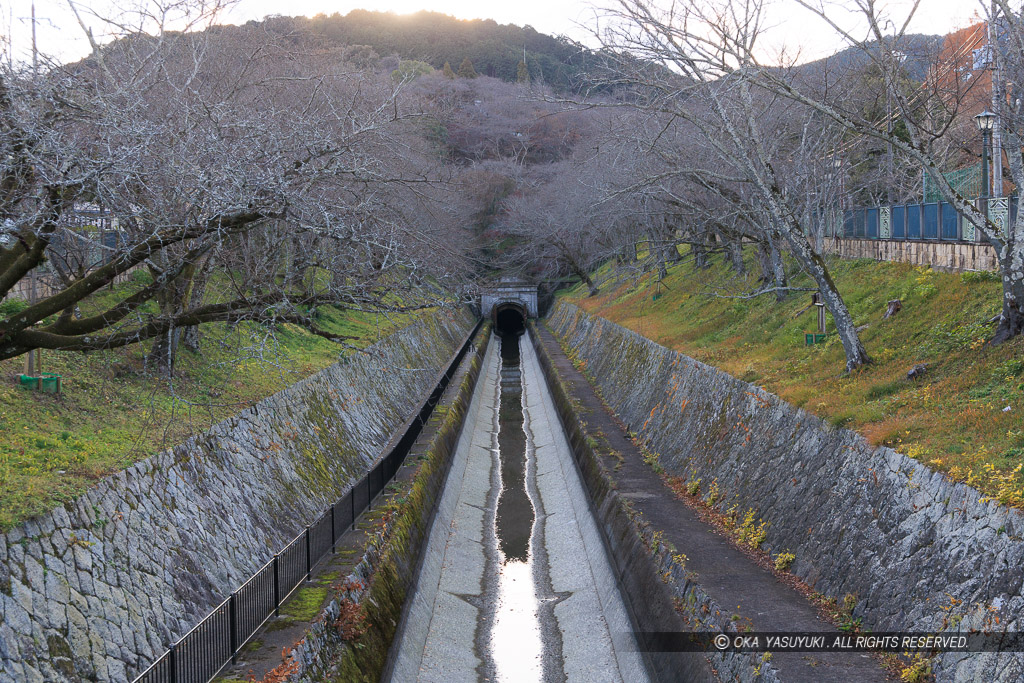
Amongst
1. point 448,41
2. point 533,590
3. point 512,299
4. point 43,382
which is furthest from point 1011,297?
point 448,41

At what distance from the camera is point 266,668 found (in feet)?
27.5

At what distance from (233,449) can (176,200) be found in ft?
17.6

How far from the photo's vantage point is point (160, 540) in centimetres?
960

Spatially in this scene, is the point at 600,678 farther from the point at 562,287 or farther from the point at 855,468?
the point at 562,287

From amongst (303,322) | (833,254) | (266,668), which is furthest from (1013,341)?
(833,254)

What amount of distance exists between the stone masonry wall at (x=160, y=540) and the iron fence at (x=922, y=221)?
10.8m

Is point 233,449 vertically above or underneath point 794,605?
above

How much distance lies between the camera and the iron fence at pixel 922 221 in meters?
14.6

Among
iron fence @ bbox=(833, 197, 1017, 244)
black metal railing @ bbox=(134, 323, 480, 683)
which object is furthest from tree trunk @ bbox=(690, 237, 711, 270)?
black metal railing @ bbox=(134, 323, 480, 683)

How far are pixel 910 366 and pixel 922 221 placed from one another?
7.08 meters

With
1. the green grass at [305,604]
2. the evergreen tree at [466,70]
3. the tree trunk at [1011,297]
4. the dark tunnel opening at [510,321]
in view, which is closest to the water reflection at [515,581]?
the green grass at [305,604]

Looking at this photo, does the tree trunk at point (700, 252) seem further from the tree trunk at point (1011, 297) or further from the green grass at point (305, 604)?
the green grass at point (305, 604)

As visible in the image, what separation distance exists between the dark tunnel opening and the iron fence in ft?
163

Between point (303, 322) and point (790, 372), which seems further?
point (790, 372)
